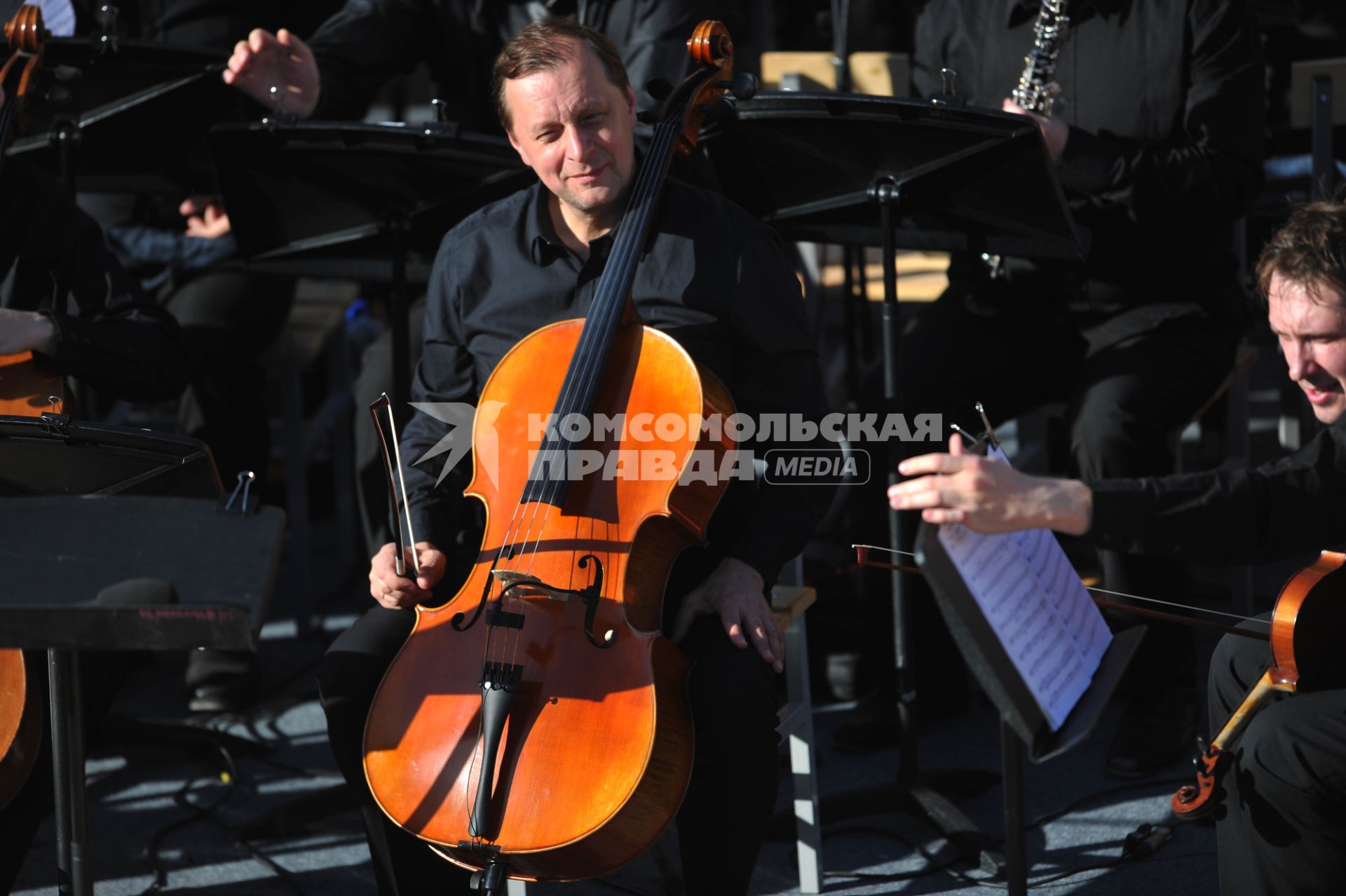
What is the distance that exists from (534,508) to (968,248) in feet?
3.04

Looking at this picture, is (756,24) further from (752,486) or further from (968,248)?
(752,486)

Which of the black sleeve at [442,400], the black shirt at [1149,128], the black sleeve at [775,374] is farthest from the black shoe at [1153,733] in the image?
the black sleeve at [442,400]

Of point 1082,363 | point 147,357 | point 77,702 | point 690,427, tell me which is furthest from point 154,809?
point 1082,363

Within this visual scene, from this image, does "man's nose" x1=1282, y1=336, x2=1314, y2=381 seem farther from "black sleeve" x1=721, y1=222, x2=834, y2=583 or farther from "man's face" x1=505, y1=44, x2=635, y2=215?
"man's face" x1=505, y1=44, x2=635, y2=215

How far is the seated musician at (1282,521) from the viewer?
1425 mm

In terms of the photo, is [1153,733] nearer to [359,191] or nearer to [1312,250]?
[1312,250]

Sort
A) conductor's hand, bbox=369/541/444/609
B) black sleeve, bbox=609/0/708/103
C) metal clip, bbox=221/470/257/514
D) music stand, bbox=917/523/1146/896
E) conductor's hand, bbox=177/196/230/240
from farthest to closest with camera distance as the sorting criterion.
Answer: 1. conductor's hand, bbox=177/196/230/240
2. black sleeve, bbox=609/0/708/103
3. conductor's hand, bbox=369/541/444/609
4. metal clip, bbox=221/470/257/514
5. music stand, bbox=917/523/1146/896

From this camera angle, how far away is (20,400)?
2.15 meters

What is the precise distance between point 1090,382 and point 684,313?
964 mm

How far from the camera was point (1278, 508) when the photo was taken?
→ 1.52 metres

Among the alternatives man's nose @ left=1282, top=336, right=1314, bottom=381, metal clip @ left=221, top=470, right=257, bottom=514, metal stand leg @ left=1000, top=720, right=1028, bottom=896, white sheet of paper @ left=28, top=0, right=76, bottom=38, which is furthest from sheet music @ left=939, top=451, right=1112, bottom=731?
white sheet of paper @ left=28, top=0, right=76, bottom=38

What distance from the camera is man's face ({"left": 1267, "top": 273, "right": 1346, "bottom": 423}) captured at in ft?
5.28

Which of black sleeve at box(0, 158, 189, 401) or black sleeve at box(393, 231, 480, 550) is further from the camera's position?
black sleeve at box(0, 158, 189, 401)

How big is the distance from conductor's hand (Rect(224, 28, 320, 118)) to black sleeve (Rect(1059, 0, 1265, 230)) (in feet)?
4.71
